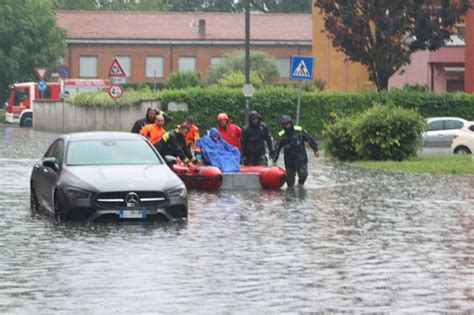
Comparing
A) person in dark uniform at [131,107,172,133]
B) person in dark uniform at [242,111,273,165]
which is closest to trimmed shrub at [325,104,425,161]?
person in dark uniform at [242,111,273,165]

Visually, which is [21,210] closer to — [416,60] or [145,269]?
[145,269]

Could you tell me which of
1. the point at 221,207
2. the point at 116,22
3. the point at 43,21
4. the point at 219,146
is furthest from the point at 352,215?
the point at 116,22

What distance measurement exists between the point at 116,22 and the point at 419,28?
4868 cm

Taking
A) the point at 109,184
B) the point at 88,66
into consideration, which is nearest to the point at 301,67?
the point at 109,184

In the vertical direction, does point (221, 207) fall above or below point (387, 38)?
below

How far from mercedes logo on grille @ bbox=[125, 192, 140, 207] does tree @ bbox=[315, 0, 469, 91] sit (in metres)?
37.4

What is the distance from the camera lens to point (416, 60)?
7106cm

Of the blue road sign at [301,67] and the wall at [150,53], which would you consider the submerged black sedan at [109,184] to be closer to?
the blue road sign at [301,67]

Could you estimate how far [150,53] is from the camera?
331 feet

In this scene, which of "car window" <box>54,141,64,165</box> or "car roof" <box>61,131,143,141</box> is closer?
"car window" <box>54,141,64,165</box>

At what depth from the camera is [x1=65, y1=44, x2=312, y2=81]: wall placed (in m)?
100

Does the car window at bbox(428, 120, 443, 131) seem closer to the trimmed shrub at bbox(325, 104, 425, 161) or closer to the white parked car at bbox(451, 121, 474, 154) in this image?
the white parked car at bbox(451, 121, 474, 154)

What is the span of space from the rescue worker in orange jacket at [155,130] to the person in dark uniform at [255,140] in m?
1.91

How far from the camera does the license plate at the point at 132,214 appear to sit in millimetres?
19750
